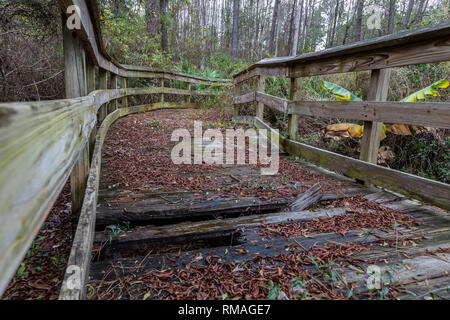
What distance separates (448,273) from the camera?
148 cm

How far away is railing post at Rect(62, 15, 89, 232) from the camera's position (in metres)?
1.98

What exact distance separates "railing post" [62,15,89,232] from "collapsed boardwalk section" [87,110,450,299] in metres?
0.20

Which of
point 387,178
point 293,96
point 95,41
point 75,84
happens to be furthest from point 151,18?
point 387,178

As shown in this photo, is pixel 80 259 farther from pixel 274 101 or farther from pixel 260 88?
pixel 260 88

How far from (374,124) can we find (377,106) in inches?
8.2

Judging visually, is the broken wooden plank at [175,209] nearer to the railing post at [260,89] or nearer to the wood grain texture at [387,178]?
the wood grain texture at [387,178]

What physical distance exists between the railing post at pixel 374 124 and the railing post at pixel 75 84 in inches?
107

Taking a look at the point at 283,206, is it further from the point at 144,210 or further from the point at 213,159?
the point at 213,159

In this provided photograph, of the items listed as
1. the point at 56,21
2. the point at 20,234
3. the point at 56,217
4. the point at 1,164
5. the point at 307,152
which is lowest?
the point at 56,217

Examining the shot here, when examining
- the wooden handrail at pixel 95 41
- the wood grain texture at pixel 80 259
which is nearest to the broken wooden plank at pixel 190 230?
the wood grain texture at pixel 80 259

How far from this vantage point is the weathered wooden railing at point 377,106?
2229 millimetres

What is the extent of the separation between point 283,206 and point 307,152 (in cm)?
168

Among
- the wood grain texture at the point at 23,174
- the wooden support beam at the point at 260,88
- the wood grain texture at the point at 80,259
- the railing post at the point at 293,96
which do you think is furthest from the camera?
the wooden support beam at the point at 260,88

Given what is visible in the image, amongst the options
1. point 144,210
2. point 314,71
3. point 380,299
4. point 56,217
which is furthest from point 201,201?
point 314,71
